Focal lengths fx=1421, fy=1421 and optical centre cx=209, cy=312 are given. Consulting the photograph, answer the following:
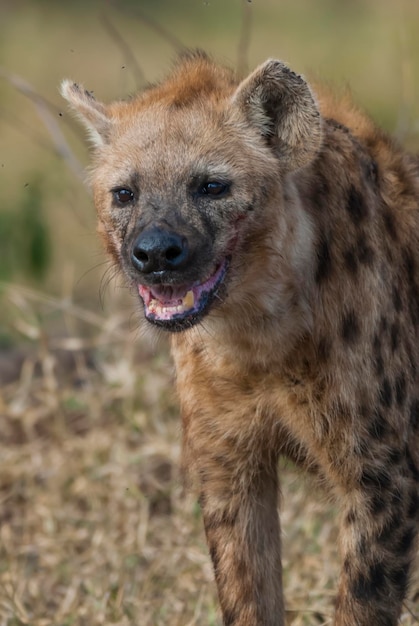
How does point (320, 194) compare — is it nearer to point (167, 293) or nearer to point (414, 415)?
point (167, 293)

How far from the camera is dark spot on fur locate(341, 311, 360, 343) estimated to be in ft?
12.1

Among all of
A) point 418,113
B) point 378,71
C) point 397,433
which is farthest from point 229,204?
point 378,71

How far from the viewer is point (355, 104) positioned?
14.1 ft

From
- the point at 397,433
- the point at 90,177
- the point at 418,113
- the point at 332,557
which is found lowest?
the point at 418,113

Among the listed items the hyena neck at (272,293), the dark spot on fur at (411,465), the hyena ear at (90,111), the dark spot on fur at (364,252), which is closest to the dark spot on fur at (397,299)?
the dark spot on fur at (364,252)

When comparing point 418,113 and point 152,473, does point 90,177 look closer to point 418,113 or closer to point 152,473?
point 152,473

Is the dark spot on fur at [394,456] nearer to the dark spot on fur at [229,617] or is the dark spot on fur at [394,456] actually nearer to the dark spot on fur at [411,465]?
the dark spot on fur at [411,465]

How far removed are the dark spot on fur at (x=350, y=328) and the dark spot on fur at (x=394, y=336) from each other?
110 millimetres

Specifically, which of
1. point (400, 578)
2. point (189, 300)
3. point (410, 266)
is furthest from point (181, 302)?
point (400, 578)

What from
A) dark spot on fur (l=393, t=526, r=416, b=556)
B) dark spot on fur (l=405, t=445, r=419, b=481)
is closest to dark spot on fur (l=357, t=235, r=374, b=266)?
dark spot on fur (l=405, t=445, r=419, b=481)

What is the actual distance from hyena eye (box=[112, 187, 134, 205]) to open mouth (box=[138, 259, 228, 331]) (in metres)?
0.23

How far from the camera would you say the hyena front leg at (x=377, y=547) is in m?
3.65

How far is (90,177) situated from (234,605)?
123 centimetres

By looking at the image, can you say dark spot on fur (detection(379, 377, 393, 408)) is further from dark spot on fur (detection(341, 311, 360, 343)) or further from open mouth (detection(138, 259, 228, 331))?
open mouth (detection(138, 259, 228, 331))
